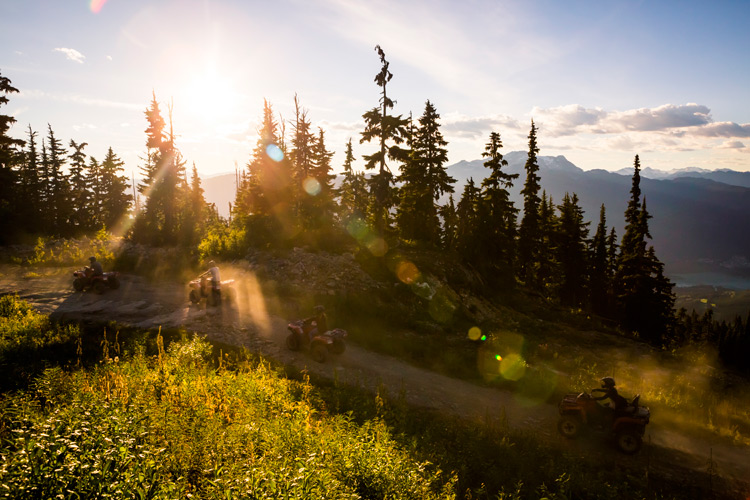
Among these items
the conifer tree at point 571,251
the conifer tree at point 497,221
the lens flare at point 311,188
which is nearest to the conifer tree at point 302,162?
the lens flare at point 311,188

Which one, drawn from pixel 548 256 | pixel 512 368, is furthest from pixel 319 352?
pixel 548 256

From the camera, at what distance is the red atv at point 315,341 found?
1417 cm

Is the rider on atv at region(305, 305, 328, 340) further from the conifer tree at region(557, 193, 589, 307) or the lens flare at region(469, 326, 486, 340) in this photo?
the conifer tree at region(557, 193, 589, 307)

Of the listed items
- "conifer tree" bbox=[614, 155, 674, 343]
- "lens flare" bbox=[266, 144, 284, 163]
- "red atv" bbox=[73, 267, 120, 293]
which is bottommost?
"conifer tree" bbox=[614, 155, 674, 343]

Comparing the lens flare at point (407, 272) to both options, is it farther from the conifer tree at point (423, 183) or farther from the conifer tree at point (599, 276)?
the conifer tree at point (599, 276)

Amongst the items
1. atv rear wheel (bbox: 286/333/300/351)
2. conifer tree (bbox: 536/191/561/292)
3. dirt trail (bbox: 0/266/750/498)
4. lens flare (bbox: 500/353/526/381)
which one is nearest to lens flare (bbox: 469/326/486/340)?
lens flare (bbox: 500/353/526/381)

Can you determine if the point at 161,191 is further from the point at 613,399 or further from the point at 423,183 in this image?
the point at 613,399

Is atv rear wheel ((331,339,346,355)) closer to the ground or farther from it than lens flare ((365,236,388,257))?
closer to the ground

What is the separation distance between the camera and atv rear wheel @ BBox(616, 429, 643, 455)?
→ 9.99 metres

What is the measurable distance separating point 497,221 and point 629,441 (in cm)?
2587

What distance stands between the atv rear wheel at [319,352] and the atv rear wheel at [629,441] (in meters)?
9.50

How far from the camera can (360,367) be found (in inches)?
557

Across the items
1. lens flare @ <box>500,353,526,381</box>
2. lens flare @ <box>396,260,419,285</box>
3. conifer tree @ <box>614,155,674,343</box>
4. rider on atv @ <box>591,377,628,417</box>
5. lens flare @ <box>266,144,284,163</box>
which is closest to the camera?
rider on atv @ <box>591,377,628,417</box>

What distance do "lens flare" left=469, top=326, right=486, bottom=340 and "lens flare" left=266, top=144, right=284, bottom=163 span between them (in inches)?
856
